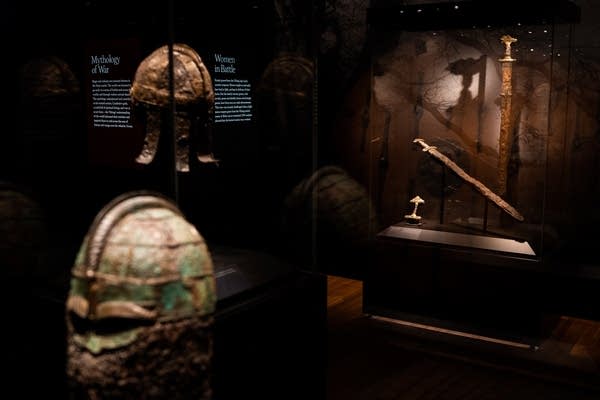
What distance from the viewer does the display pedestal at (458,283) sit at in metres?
5.02

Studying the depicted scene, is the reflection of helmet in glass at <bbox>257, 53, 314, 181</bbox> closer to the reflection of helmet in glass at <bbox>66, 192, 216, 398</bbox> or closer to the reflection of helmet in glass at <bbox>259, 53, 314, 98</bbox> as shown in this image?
the reflection of helmet in glass at <bbox>259, 53, 314, 98</bbox>

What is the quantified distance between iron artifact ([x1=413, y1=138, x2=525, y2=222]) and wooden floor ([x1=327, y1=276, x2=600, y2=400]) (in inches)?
37.6

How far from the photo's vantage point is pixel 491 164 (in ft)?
17.7

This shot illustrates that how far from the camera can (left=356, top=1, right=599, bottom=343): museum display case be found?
5070 millimetres

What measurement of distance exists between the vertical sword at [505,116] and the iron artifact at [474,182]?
0.08 m

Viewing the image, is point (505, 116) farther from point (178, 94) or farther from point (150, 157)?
point (150, 157)

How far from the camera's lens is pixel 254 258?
11.9ft

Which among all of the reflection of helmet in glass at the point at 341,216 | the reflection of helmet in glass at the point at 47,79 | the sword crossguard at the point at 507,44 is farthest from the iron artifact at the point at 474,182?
the reflection of helmet in glass at the point at 47,79

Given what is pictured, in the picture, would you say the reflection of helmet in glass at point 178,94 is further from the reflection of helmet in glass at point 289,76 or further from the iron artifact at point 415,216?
the iron artifact at point 415,216

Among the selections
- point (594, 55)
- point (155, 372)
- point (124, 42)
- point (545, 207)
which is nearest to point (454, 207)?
point (545, 207)

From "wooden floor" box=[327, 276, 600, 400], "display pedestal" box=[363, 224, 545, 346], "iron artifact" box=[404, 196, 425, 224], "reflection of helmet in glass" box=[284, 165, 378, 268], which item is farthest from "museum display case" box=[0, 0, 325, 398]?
"reflection of helmet in glass" box=[284, 165, 378, 268]

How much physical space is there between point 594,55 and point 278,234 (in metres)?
2.90

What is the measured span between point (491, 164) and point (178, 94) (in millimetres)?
2985

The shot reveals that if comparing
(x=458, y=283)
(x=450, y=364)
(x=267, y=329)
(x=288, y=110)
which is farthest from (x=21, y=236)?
(x=458, y=283)
